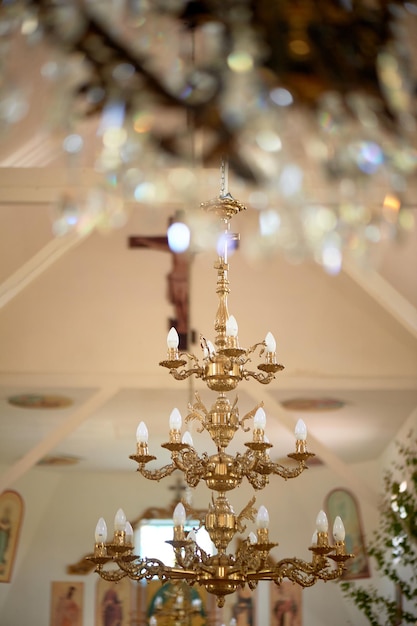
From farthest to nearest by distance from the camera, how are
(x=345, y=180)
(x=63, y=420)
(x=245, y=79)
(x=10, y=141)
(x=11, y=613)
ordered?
(x=11, y=613)
(x=63, y=420)
(x=10, y=141)
(x=345, y=180)
(x=245, y=79)

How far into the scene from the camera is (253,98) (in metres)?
2.29

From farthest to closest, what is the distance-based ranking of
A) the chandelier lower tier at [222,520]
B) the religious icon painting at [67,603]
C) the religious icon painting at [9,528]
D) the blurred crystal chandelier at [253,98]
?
the religious icon painting at [67,603], the religious icon painting at [9,528], the chandelier lower tier at [222,520], the blurred crystal chandelier at [253,98]

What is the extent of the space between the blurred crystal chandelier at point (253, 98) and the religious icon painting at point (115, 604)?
1101cm

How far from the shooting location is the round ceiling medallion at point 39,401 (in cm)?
1062

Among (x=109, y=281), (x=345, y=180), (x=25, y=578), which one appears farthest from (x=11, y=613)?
(x=345, y=180)

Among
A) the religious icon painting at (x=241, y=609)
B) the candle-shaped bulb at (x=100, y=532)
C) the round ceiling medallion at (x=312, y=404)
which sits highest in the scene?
the round ceiling medallion at (x=312, y=404)

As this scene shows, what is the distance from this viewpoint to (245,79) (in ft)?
7.36

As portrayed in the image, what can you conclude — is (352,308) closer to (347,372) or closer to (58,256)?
(347,372)

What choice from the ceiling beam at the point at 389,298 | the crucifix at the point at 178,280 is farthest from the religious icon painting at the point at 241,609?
the ceiling beam at the point at 389,298

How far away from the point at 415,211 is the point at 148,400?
133 inches

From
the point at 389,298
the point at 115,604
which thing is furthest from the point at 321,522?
the point at 115,604

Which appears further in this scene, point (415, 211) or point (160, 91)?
point (415, 211)

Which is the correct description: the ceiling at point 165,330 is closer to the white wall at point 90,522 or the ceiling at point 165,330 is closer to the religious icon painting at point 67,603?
the white wall at point 90,522

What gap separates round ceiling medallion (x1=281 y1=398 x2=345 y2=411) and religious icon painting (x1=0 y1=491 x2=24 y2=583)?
3.86m
